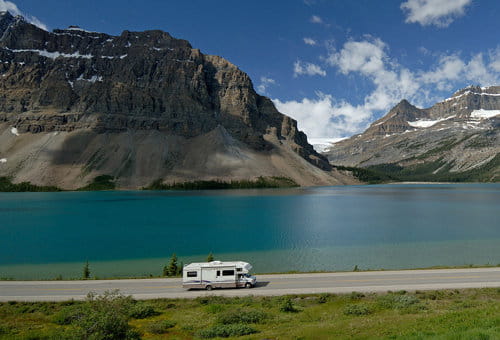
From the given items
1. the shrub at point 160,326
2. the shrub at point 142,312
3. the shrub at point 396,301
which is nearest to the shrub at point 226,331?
the shrub at point 160,326

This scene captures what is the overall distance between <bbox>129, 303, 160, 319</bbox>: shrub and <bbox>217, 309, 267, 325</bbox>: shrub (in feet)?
16.7

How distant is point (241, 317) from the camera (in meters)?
21.0

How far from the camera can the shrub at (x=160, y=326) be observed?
1964cm

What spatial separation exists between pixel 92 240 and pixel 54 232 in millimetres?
13436

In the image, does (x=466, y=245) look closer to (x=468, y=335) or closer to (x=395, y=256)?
(x=395, y=256)

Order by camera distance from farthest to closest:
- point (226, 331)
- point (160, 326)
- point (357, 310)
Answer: point (357, 310), point (160, 326), point (226, 331)

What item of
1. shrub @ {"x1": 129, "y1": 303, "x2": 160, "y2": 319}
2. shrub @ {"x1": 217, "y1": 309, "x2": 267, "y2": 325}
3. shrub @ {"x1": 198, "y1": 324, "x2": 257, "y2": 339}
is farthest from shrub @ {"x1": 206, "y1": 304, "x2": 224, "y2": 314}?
shrub @ {"x1": 198, "y1": 324, "x2": 257, "y2": 339}

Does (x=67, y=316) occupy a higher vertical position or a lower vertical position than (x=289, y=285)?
lower

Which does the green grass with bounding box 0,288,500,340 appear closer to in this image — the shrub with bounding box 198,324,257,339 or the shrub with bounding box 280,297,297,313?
the shrub with bounding box 198,324,257,339

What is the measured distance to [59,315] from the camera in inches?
875

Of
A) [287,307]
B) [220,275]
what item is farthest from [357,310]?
[220,275]

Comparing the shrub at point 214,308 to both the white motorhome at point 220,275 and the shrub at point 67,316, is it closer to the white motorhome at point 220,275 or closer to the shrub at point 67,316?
the white motorhome at point 220,275

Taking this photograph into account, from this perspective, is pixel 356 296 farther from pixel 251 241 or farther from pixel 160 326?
pixel 251 241

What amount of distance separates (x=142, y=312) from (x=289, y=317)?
9.52m
